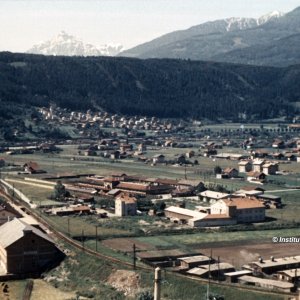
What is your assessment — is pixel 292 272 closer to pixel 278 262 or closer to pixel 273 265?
pixel 273 265

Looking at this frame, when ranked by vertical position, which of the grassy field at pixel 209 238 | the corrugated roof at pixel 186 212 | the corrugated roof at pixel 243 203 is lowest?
the grassy field at pixel 209 238

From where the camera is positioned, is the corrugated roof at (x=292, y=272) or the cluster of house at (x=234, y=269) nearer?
the cluster of house at (x=234, y=269)

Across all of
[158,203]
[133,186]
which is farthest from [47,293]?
[133,186]

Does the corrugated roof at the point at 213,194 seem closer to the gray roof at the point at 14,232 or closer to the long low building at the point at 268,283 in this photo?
the gray roof at the point at 14,232

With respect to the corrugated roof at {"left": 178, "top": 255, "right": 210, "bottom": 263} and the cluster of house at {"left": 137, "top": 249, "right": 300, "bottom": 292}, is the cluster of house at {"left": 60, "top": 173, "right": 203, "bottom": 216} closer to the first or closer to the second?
the cluster of house at {"left": 137, "top": 249, "right": 300, "bottom": 292}

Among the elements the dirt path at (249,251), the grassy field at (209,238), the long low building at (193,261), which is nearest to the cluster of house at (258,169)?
the grassy field at (209,238)

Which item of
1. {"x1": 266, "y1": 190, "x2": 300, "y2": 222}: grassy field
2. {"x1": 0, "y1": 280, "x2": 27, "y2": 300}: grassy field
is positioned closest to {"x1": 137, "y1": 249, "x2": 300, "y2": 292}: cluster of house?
{"x1": 0, "y1": 280, "x2": 27, "y2": 300}: grassy field

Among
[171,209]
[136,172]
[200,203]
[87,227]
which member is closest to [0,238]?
[87,227]
